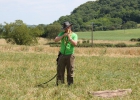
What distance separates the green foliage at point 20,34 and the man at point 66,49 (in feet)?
182

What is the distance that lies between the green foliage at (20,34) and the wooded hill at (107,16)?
21.2 metres

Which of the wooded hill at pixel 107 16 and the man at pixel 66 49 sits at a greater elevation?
the wooded hill at pixel 107 16

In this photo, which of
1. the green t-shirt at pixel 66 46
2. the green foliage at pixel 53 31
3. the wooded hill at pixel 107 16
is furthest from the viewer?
the wooded hill at pixel 107 16

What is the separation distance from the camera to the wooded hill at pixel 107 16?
90125mm

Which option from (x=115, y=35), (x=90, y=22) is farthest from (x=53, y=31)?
(x=90, y=22)

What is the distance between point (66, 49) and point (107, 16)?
307 feet

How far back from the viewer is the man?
316 inches

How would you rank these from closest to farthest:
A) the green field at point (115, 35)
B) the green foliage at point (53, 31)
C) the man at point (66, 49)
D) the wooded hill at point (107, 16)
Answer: the man at point (66, 49)
the green field at point (115, 35)
the green foliage at point (53, 31)
the wooded hill at point (107, 16)

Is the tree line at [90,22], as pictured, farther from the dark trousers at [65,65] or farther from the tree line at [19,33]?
the dark trousers at [65,65]

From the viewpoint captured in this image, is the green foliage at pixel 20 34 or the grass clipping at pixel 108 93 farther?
the green foliage at pixel 20 34

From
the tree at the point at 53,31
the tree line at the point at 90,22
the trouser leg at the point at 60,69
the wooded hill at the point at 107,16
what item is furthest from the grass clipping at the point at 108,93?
the wooded hill at the point at 107,16

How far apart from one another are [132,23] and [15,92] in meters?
84.6

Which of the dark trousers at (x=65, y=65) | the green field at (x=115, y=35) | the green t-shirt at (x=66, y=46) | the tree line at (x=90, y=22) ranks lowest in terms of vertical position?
the green field at (x=115, y=35)

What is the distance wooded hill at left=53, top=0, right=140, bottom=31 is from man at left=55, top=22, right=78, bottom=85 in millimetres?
73981
